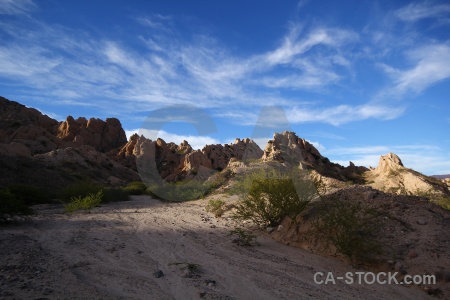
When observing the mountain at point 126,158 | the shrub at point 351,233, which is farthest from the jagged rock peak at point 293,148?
the shrub at point 351,233

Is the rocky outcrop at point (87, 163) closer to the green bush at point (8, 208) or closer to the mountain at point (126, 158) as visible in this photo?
the mountain at point (126, 158)

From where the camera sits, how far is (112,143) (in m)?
66.3

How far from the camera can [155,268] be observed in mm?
4285

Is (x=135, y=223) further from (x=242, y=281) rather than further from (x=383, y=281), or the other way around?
(x=383, y=281)

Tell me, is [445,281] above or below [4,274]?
above

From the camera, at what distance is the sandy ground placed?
3.40m

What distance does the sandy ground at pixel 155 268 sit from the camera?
3404 mm

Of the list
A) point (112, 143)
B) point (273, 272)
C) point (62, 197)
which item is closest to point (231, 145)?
point (112, 143)

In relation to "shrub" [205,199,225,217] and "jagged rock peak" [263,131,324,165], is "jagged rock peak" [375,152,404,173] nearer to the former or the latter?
"jagged rock peak" [263,131,324,165]

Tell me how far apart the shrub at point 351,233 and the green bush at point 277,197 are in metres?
1.30

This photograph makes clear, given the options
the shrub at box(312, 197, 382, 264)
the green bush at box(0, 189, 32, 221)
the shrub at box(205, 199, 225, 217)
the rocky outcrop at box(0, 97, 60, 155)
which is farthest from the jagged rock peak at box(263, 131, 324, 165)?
the rocky outcrop at box(0, 97, 60, 155)

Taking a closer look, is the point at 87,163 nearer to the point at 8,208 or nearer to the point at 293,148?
the point at 293,148

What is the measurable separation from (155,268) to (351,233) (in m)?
Result: 3.23

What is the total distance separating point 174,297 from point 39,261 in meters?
2.16
